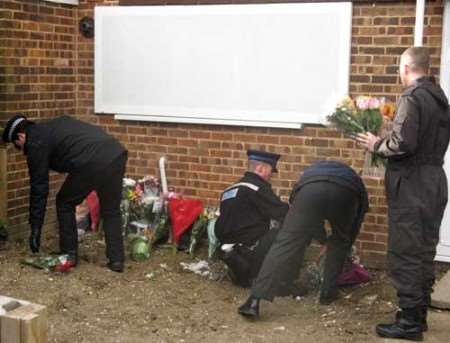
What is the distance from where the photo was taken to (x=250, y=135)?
7.40 m

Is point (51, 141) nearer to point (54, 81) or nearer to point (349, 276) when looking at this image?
point (54, 81)

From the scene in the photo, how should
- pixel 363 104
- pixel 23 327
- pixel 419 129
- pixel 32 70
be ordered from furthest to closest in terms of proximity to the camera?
1. pixel 32 70
2. pixel 363 104
3. pixel 419 129
4. pixel 23 327

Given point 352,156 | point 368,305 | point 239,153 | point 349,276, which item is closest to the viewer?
point 368,305

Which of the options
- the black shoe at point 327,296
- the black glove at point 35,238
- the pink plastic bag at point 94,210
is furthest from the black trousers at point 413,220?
the pink plastic bag at point 94,210

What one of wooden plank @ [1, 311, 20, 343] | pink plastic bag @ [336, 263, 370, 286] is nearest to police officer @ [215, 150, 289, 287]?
pink plastic bag @ [336, 263, 370, 286]

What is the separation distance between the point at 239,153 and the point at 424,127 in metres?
2.75

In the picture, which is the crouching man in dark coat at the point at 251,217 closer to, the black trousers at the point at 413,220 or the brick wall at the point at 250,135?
the brick wall at the point at 250,135

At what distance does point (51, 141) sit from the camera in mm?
6504

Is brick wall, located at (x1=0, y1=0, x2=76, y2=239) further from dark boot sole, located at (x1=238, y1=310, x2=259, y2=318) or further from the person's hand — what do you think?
the person's hand

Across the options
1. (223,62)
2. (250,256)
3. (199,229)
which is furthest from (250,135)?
(250,256)

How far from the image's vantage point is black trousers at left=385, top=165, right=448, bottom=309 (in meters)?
5.06

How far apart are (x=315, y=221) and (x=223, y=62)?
93.8 inches

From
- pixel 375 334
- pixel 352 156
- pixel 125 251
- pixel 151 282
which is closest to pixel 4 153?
pixel 125 251

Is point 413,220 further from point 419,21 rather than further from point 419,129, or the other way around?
point 419,21
